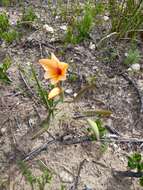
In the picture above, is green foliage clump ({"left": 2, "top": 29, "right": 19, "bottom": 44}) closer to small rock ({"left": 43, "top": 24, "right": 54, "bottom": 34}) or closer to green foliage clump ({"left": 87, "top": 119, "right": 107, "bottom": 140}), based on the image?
small rock ({"left": 43, "top": 24, "right": 54, "bottom": 34})

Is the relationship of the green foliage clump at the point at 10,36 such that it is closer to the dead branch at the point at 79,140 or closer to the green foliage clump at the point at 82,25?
the green foliage clump at the point at 82,25

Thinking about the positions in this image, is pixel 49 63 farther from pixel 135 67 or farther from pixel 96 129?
pixel 135 67

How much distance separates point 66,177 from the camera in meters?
2.24

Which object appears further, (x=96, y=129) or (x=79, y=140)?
(x=79, y=140)

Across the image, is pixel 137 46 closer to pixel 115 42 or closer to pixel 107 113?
pixel 115 42

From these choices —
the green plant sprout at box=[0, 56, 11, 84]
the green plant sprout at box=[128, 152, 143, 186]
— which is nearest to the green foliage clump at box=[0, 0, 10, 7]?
the green plant sprout at box=[0, 56, 11, 84]

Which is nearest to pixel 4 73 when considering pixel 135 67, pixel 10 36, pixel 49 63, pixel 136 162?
pixel 10 36

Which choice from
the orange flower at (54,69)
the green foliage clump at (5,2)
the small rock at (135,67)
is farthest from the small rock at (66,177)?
the green foliage clump at (5,2)

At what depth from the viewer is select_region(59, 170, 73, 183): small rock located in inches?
87.8

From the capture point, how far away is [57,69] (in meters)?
2.20

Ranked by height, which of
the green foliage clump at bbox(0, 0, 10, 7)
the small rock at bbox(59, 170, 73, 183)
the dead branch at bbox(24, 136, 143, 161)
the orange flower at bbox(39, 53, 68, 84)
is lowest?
the small rock at bbox(59, 170, 73, 183)

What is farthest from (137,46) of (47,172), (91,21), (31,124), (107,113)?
(47,172)

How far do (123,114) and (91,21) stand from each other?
2.42 ft

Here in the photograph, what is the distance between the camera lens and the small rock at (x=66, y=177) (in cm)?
223
